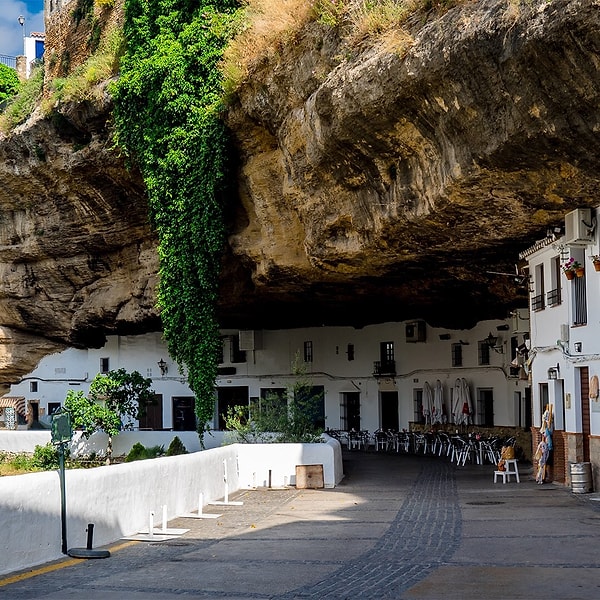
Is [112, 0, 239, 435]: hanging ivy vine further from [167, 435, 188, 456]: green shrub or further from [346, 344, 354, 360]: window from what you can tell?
[346, 344, 354, 360]: window

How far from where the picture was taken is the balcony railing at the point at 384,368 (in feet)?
110

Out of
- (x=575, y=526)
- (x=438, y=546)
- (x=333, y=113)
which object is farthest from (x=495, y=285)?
(x=438, y=546)

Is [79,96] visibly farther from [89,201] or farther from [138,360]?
[138,360]

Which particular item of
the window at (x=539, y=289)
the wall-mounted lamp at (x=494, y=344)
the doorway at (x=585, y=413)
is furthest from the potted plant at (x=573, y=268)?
the wall-mounted lamp at (x=494, y=344)

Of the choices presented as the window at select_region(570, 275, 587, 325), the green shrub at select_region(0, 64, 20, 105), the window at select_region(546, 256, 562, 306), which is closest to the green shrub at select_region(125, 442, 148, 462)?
the window at select_region(546, 256, 562, 306)

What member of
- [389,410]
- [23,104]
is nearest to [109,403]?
[23,104]

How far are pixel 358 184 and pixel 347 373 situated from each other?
16.4 metres

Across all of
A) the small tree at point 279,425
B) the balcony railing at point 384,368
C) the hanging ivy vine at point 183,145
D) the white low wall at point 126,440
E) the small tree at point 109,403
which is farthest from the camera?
the balcony railing at point 384,368

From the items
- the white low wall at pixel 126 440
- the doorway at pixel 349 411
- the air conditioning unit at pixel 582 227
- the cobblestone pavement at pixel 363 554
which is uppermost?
the air conditioning unit at pixel 582 227

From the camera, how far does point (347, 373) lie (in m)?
35.3

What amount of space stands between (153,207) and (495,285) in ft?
31.8

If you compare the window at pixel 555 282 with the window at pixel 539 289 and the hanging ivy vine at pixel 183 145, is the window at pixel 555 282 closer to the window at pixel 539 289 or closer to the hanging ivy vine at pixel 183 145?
the window at pixel 539 289

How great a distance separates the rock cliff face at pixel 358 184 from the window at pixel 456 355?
0.86 m

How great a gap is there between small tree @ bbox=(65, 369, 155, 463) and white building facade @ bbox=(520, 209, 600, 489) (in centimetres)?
1348
